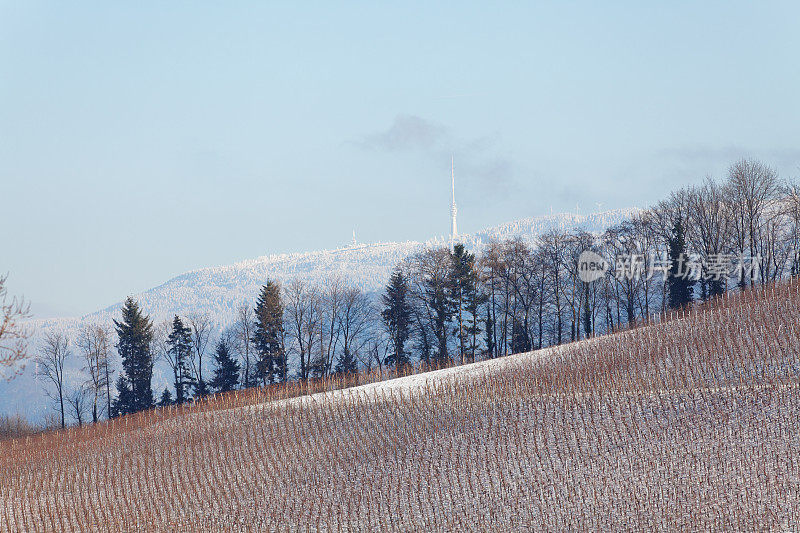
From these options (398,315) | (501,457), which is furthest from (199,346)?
(501,457)

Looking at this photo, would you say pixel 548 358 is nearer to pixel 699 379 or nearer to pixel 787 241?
pixel 699 379

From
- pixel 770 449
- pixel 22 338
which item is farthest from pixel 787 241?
pixel 22 338

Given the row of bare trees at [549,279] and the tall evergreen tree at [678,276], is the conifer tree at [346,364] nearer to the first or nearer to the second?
the row of bare trees at [549,279]

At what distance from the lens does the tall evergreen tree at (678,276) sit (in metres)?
58.6

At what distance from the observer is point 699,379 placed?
25469 mm

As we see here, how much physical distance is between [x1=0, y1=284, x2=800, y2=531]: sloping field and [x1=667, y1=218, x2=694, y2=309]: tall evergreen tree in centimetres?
2508

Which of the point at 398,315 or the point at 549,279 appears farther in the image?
the point at 549,279

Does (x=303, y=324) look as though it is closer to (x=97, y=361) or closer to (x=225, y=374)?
(x=225, y=374)

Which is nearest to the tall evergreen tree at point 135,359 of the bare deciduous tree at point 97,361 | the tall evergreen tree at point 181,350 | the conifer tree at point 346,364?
the tall evergreen tree at point 181,350

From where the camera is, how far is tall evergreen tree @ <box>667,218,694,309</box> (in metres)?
58.6

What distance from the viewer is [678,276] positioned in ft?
192

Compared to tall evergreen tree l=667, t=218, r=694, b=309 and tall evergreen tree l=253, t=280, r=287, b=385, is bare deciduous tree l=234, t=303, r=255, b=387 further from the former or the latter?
tall evergreen tree l=667, t=218, r=694, b=309

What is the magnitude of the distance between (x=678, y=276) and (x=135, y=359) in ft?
151

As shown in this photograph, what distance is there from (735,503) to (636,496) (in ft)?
7.35
